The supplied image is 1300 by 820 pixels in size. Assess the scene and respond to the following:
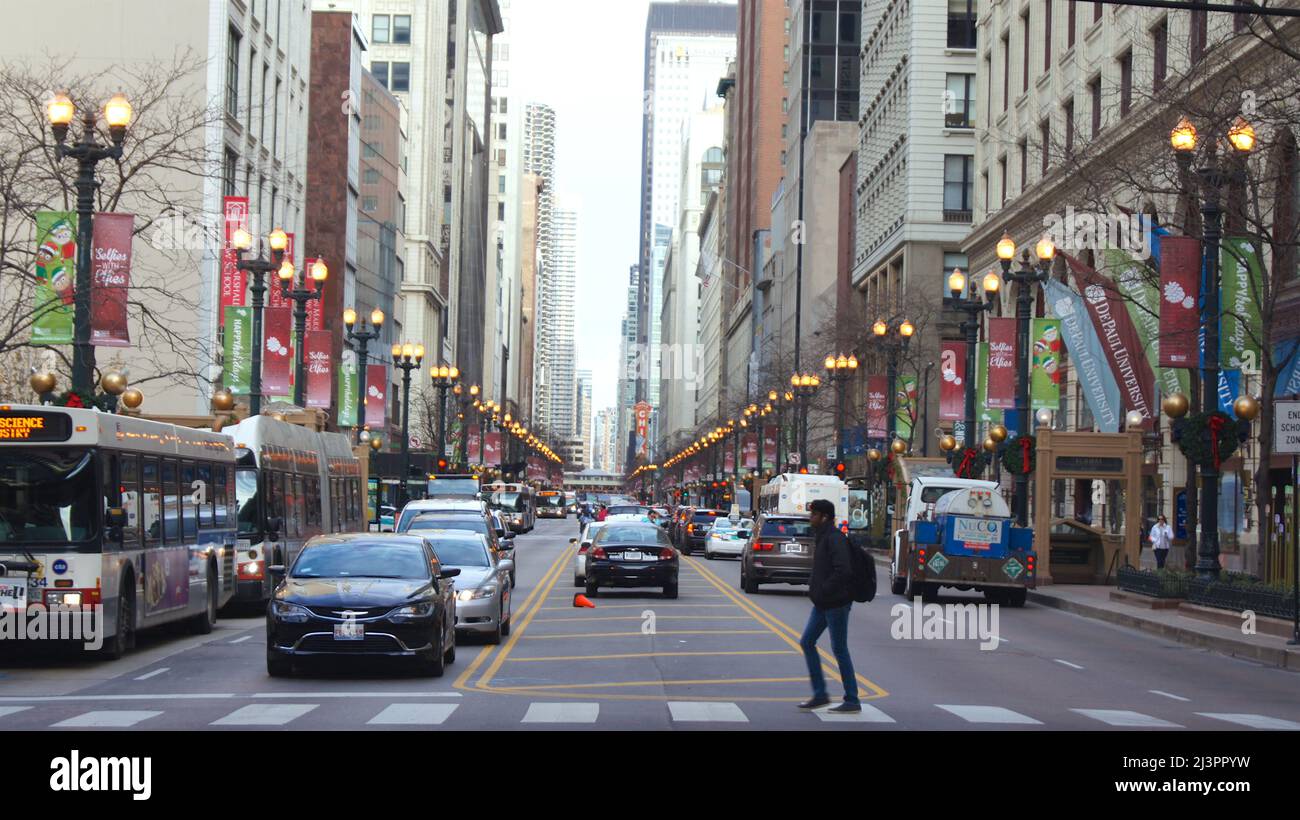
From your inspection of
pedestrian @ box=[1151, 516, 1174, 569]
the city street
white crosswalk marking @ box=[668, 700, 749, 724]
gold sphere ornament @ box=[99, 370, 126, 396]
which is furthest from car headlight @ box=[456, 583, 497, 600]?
pedestrian @ box=[1151, 516, 1174, 569]

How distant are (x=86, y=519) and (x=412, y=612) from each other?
432cm

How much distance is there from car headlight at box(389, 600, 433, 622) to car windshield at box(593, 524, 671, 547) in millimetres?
15031

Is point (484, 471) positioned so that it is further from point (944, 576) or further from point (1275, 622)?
point (1275, 622)

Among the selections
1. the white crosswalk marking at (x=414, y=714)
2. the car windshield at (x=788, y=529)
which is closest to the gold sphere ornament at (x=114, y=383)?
the car windshield at (x=788, y=529)

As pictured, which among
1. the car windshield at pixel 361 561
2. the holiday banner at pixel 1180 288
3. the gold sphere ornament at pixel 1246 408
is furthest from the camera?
the holiday banner at pixel 1180 288

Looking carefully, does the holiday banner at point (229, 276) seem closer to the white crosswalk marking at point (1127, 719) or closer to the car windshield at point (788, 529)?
the car windshield at point (788, 529)

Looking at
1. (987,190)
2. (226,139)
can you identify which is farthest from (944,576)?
(987,190)

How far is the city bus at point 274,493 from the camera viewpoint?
27.6 meters

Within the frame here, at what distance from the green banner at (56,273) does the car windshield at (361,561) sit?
9044mm

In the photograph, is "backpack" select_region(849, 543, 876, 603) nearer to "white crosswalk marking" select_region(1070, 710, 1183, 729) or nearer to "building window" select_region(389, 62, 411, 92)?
"white crosswalk marking" select_region(1070, 710, 1183, 729)

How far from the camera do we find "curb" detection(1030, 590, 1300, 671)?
22.4 m

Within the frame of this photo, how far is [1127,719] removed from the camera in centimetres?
→ 1505

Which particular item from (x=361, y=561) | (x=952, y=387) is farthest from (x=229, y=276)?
(x=361, y=561)
